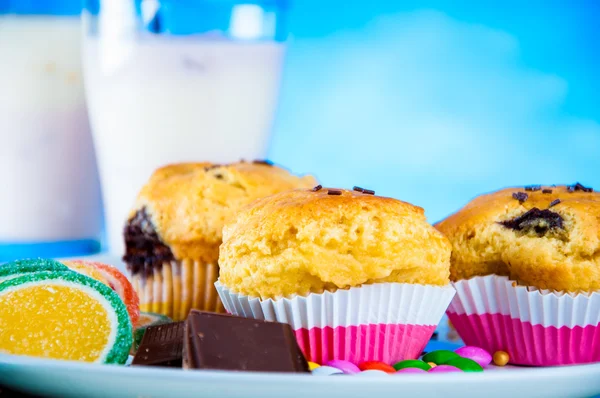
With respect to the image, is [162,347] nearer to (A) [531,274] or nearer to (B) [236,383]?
(B) [236,383]

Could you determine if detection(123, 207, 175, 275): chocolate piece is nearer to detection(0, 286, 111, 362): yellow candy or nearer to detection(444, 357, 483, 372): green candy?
detection(0, 286, 111, 362): yellow candy

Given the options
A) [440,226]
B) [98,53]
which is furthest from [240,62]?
[440,226]

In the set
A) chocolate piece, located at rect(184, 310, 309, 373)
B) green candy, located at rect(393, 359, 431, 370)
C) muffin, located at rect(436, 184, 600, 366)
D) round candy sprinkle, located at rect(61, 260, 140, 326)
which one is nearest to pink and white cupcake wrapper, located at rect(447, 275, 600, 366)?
muffin, located at rect(436, 184, 600, 366)

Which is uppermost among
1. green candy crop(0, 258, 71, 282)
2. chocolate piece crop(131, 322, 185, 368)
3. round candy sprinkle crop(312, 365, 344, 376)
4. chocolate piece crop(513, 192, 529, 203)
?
chocolate piece crop(513, 192, 529, 203)

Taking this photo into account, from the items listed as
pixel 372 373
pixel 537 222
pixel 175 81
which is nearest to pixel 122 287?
pixel 372 373

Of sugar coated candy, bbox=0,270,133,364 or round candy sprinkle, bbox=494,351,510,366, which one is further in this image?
round candy sprinkle, bbox=494,351,510,366

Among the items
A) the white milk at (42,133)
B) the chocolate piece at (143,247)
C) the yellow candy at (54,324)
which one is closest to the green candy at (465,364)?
the yellow candy at (54,324)

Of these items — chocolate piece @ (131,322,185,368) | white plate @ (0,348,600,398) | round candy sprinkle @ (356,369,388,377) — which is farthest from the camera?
chocolate piece @ (131,322,185,368)
